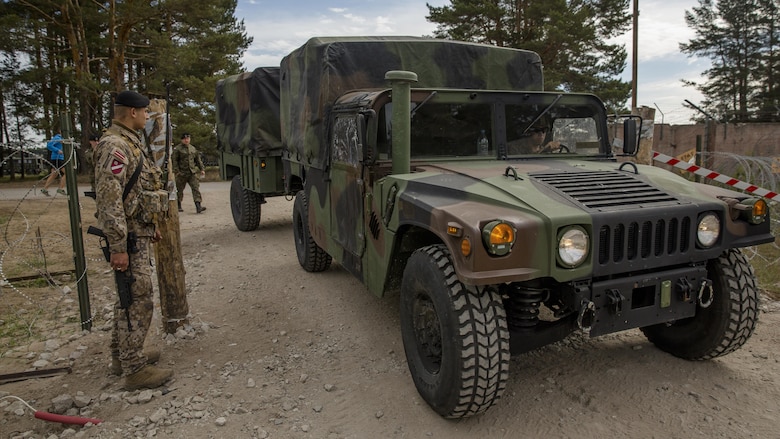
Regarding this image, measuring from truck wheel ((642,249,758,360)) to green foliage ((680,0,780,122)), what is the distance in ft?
79.3

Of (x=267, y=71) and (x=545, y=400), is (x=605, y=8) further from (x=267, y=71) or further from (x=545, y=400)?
(x=545, y=400)

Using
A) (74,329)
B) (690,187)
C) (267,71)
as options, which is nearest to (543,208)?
(690,187)

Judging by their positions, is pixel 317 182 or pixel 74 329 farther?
pixel 317 182

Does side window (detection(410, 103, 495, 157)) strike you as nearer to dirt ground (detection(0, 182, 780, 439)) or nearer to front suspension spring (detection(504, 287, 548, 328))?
front suspension spring (detection(504, 287, 548, 328))

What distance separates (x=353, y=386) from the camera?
3.63 meters

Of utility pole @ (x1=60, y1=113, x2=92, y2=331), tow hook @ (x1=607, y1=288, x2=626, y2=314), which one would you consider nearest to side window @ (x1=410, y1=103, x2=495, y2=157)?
tow hook @ (x1=607, y1=288, x2=626, y2=314)

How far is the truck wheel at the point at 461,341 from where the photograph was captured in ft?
9.39

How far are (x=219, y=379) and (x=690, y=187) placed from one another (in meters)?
3.14

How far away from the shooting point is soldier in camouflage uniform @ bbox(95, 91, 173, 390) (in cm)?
345

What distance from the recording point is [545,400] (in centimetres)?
333

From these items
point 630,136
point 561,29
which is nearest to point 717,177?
point 630,136

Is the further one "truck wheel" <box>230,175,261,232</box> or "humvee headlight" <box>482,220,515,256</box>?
"truck wheel" <box>230,175,261,232</box>

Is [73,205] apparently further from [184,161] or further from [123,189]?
[184,161]

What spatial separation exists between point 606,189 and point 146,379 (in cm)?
300
